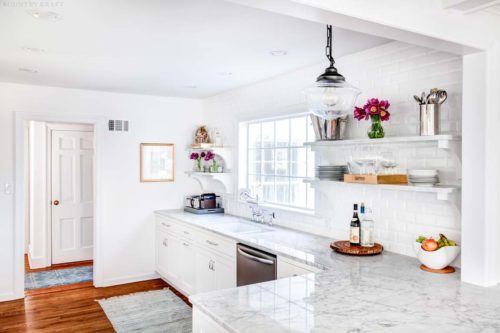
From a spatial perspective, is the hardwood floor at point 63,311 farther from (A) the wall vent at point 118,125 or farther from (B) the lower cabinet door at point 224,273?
(A) the wall vent at point 118,125

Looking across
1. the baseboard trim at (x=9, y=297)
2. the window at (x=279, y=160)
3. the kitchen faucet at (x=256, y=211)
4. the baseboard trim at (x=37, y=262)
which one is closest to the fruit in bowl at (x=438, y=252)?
the window at (x=279, y=160)

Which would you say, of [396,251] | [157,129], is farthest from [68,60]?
[396,251]

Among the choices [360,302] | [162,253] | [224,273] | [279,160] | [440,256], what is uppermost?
[279,160]

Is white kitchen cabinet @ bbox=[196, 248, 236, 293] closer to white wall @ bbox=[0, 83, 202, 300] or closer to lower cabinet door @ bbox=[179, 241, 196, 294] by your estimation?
lower cabinet door @ bbox=[179, 241, 196, 294]

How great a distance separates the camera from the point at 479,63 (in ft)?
7.13

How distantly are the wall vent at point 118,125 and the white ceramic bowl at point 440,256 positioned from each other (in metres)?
3.85

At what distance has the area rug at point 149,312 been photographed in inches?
150

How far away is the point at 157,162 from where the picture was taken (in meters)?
5.36

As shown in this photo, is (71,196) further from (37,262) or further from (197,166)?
(197,166)

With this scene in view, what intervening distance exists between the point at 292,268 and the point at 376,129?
1.13m

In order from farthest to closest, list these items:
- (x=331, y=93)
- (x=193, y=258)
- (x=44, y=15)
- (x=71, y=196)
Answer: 1. (x=71, y=196)
2. (x=193, y=258)
3. (x=44, y=15)
4. (x=331, y=93)

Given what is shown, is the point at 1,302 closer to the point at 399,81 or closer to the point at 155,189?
the point at 155,189

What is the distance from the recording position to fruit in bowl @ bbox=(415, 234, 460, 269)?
2432 millimetres

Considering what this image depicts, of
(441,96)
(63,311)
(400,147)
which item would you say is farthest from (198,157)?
(441,96)
